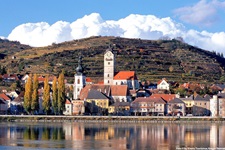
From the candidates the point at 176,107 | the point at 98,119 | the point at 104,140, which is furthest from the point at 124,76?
the point at 104,140

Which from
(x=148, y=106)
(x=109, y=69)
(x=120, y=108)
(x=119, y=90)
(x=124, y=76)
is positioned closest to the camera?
(x=120, y=108)

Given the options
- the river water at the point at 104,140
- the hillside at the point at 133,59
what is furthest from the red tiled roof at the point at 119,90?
the river water at the point at 104,140

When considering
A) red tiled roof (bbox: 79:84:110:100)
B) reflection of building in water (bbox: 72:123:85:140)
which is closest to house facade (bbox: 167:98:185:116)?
Result: red tiled roof (bbox: 79:84:110:100)

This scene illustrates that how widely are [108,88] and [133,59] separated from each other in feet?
158

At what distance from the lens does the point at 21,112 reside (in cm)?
9988

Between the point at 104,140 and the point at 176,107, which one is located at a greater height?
the point at 176,107

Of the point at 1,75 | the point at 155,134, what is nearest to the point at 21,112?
the point at 1,75

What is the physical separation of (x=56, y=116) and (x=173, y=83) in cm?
4404

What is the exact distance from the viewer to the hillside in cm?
14150

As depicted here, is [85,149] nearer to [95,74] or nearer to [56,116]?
[56,116]

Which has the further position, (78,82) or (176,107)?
(78,82)

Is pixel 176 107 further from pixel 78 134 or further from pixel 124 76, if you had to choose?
pixel 78 134

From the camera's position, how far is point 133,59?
152m

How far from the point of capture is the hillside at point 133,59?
464 feet
